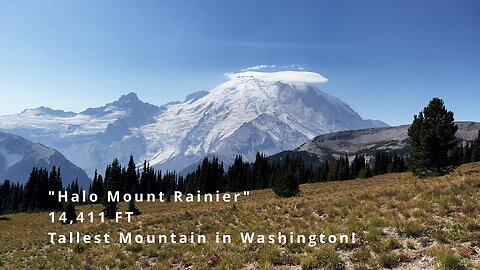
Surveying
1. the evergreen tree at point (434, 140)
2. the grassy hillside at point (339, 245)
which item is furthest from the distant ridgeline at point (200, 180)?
the grassy hillside at point (339, 245)

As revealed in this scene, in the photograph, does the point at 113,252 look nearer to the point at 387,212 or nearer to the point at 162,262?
the point at 162,262

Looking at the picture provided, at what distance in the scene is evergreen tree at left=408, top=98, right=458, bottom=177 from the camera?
156 ft

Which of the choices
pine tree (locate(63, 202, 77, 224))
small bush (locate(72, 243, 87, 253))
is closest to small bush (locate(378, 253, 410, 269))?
small bush (locate(72, 243, 87, 253))

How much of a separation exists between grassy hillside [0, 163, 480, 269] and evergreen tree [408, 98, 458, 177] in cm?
2241

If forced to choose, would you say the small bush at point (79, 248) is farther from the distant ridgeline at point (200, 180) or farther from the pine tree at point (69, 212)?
the distant ridgeline at point (200, 180)

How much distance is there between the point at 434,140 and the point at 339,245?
121ft

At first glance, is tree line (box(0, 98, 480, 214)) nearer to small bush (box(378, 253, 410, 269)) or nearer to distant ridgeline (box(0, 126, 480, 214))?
distant ridgeline (box(0, 126, 480, 214))

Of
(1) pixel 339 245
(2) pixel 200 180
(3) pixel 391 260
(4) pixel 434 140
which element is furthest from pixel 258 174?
(3) pixel 391 260

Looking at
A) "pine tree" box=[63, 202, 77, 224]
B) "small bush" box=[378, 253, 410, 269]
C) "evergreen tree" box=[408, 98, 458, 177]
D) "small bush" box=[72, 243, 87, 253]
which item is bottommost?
"pine tree" box=[63, 202, 77, 224]

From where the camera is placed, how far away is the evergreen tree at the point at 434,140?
1871 inches

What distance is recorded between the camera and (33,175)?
430 ft

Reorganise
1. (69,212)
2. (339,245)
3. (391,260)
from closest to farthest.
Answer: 1. (391,260)
2. (339,245)
3. (69,212)

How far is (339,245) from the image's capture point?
17109 mm

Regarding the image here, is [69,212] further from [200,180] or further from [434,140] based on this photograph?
[200,180]
